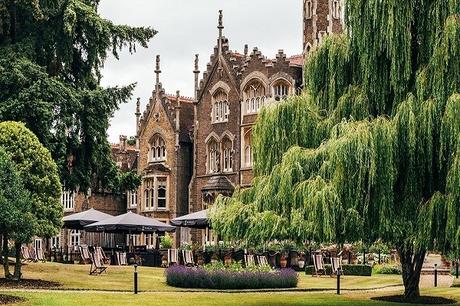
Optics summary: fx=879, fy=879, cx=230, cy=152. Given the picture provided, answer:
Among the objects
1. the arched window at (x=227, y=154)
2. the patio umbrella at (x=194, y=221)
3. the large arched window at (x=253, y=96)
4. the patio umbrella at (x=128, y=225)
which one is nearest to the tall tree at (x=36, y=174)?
the patio umbrella at (x=128, y=225)

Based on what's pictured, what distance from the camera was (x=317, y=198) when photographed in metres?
19.9

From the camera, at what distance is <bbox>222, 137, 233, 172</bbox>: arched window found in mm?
55250

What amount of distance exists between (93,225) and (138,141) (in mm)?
20907

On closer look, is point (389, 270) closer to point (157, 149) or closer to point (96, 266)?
point (96, 266)

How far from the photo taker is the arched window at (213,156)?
5638cm

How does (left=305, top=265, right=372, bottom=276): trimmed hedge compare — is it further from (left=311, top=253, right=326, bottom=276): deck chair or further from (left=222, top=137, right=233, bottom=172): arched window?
(left=222, top=137, right=233, bottom=172): arched window

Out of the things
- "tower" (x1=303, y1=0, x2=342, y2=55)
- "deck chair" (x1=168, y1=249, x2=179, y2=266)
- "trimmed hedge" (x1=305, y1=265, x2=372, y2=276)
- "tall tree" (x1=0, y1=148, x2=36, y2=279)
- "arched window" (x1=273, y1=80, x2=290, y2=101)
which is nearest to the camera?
"tall tree" (x1=0, y1=148, x2=36, y2=279)

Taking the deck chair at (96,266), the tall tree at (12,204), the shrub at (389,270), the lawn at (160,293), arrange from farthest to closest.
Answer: the shrub at (389,270), the deck chair at (96,266), the tall tree at (12,204), the lawn at (160,293)

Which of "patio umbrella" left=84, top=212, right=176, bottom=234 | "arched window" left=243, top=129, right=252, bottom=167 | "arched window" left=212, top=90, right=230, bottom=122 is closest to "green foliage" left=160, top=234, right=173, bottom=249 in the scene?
"arched window" left=243, top=129, right=252, bottom=167

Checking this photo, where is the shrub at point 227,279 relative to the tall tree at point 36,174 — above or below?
below

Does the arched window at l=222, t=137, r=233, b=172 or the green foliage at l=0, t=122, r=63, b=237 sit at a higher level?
the arched window at l=222, t=137, r=233, b=172

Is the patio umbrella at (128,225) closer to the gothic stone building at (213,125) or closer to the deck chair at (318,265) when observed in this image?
the gothic stone building at (213,125)

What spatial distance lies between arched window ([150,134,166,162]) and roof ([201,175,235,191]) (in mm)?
5952

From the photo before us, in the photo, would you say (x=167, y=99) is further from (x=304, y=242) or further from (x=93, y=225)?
(x=304, y=242)
